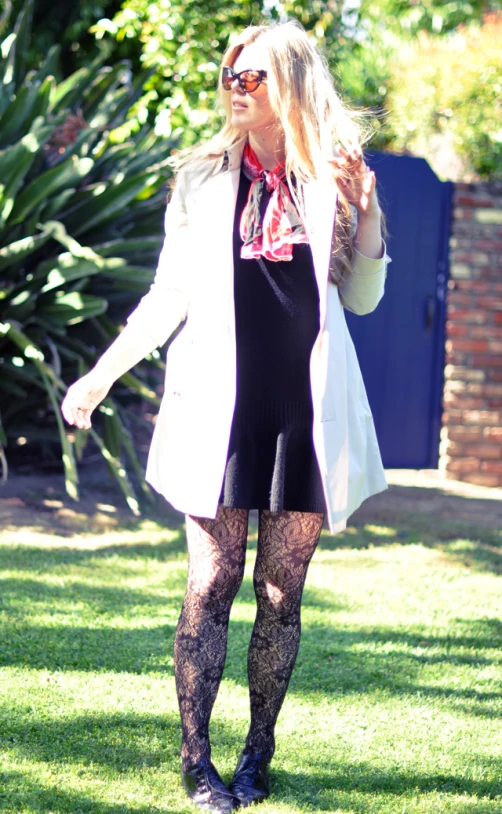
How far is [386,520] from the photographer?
600 cm

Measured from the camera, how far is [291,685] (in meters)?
3.42

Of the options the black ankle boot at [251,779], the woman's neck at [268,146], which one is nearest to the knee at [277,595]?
the black ankle boot at [251,779]

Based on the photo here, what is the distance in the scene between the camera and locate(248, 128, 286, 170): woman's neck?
247 centimetres

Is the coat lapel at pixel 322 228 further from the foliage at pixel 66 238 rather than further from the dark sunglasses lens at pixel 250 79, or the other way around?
the foliage at pixel 66 238

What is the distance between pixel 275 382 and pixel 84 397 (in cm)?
48

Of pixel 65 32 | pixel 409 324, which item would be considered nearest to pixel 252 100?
pixel 409 324

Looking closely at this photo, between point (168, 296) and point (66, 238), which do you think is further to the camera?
point (66, 238)

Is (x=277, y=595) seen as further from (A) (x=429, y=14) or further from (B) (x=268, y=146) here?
(A) (x=429, y=14)

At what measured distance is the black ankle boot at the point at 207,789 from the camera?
2.44 m

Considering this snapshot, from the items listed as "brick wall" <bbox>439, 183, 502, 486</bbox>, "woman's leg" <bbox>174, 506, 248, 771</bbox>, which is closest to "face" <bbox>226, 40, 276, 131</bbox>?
"woman's leg" <bbox>174, 506, 248, 771</bbox>

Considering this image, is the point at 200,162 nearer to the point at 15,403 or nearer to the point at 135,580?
the point at 135,580

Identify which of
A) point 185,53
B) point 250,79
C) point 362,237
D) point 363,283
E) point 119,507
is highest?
point 185,53

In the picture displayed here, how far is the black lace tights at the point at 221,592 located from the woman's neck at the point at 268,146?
90cm

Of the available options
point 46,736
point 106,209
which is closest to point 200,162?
point 46,736
